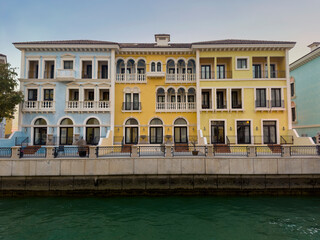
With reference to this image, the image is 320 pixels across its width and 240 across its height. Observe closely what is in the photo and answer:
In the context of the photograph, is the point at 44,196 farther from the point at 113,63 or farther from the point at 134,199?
the point at 113,63

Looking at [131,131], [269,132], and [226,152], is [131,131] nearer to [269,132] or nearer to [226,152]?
[226,152]

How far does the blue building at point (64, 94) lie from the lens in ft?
70.7

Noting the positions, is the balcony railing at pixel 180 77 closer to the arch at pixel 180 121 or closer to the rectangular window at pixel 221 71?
the rectangular window at pixel 221 71

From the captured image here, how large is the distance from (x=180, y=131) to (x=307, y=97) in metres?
17.5

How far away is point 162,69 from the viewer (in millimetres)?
22922

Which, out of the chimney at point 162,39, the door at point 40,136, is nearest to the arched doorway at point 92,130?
the door at point 40,136

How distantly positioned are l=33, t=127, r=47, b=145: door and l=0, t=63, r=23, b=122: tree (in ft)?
9.42

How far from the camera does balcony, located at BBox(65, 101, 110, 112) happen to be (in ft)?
70.9

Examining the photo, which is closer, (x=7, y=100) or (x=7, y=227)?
(x=7, y=227)

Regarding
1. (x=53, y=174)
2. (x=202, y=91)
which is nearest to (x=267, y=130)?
(x=202, y=91)

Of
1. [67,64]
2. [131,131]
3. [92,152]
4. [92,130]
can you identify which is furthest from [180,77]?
[92,152]

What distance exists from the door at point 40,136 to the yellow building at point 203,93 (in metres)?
7.76

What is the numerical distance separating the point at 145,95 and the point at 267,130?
14.2 meters

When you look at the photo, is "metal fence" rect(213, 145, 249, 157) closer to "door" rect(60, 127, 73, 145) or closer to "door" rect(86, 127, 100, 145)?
"door" rect(86, 127, 100, 145)
